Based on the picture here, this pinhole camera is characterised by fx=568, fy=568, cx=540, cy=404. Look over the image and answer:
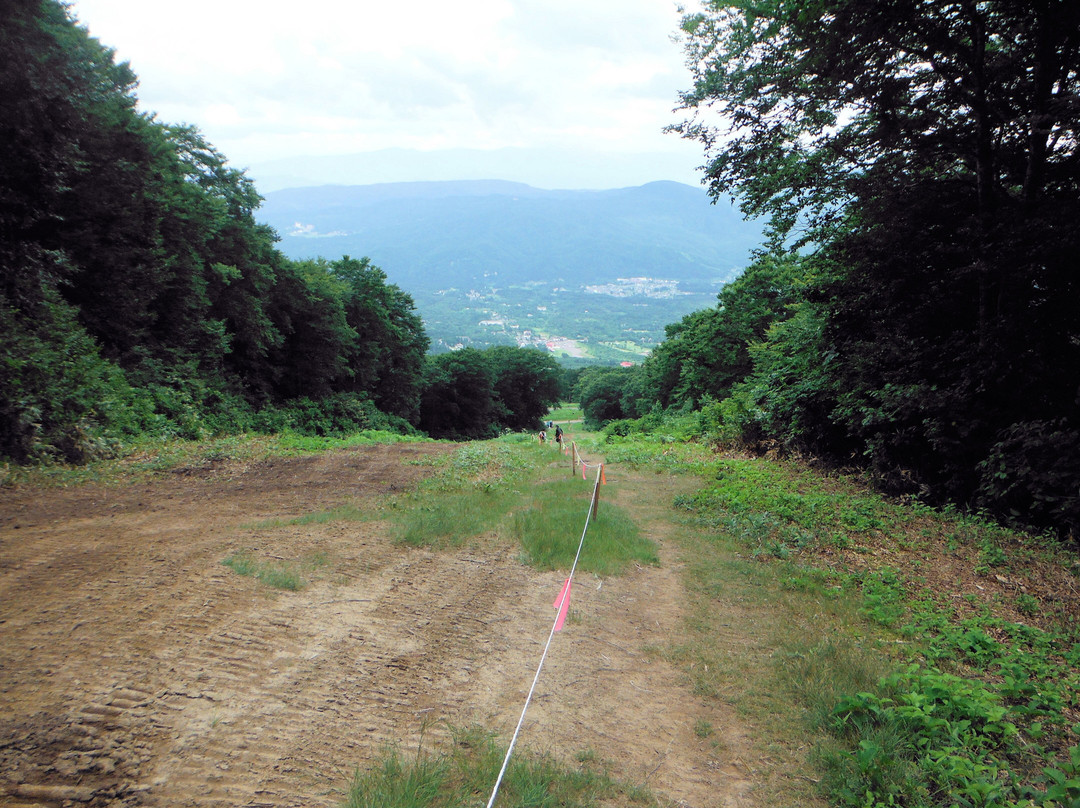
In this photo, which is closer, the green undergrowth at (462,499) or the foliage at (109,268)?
the green undergrowth at (462,499)

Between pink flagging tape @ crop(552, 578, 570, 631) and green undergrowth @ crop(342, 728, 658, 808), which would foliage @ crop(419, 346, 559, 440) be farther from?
green undergrowth @ crop(342, 728, 658, 808)

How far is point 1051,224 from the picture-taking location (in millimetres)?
8547

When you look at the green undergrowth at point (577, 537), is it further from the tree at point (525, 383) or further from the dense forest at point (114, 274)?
the tree at point (525, 383)

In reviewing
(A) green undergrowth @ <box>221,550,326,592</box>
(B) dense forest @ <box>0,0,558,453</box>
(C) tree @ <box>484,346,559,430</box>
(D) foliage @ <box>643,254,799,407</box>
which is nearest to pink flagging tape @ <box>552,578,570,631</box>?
(A) green undergrowth @ <box>221,550,326,592</box>

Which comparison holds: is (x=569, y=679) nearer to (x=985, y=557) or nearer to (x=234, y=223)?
(x=985, y=557)

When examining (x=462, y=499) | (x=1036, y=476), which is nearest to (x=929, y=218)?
(x=1036, y=476)

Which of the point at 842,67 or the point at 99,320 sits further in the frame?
the point at 99,320

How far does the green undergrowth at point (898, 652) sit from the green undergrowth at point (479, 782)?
56.7 inches

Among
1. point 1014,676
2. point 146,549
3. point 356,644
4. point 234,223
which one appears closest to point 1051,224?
point 1014,676

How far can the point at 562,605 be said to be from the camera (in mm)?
5984

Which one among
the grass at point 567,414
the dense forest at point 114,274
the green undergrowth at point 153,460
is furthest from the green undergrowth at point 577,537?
the grass at point 567,414

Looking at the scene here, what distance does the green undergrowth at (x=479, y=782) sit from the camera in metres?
3.22

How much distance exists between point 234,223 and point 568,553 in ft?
82.8

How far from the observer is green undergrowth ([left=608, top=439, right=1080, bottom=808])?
3584 mm
